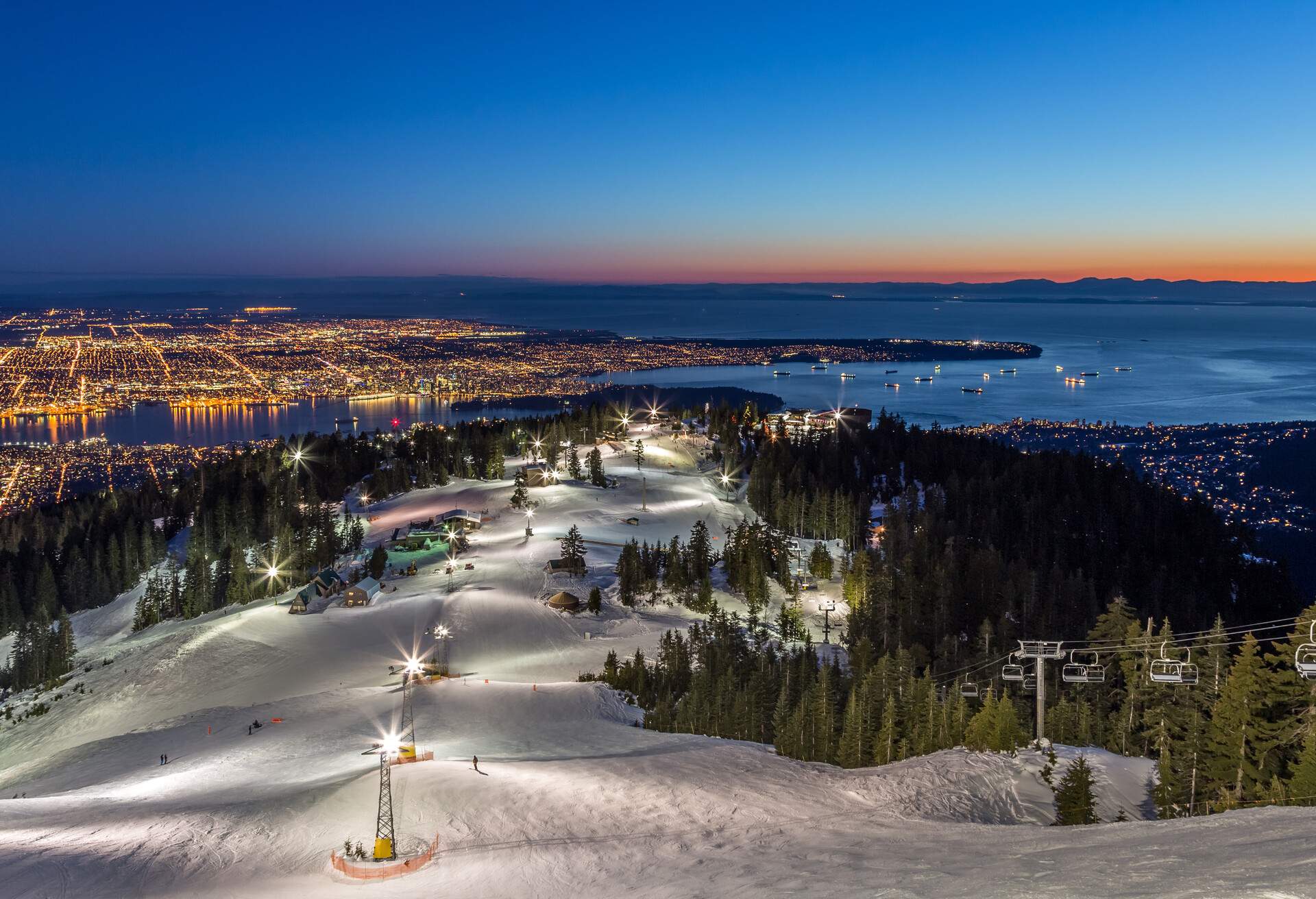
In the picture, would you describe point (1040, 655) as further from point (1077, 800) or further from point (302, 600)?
point (302, 600)

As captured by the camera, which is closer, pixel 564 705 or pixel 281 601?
pixel 564 705

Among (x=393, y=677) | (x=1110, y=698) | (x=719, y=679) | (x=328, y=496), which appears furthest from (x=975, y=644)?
(x=328, y=496)

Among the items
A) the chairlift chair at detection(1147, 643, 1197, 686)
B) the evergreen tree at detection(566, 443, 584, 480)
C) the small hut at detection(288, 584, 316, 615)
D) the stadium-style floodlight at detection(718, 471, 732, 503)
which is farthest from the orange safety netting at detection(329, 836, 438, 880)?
the stadium-style floodlight at detection(718, 471, 732, 503)


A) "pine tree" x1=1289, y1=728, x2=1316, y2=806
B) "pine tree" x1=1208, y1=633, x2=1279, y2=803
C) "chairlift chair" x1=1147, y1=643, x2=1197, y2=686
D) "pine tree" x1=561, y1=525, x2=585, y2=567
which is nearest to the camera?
"pine tree" x1=1289, y1=728, x2=1316, y2=806

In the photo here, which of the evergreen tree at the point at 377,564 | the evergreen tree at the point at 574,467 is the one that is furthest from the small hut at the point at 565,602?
the evergreen tree at the point at 574,467

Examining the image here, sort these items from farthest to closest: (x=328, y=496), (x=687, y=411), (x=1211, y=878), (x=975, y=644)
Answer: (x=687, y=411) < (x=328, y=496) < (x=975, y=644) < (x=1211, y=878)

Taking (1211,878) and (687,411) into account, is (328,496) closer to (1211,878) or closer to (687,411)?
(687,411)

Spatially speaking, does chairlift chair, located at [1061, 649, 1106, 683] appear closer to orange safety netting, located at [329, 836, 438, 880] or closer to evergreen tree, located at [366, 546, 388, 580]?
orange safety netting, located at [329, 836, 438, 880]

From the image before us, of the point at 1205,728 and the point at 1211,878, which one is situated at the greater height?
the point at 1211,878
